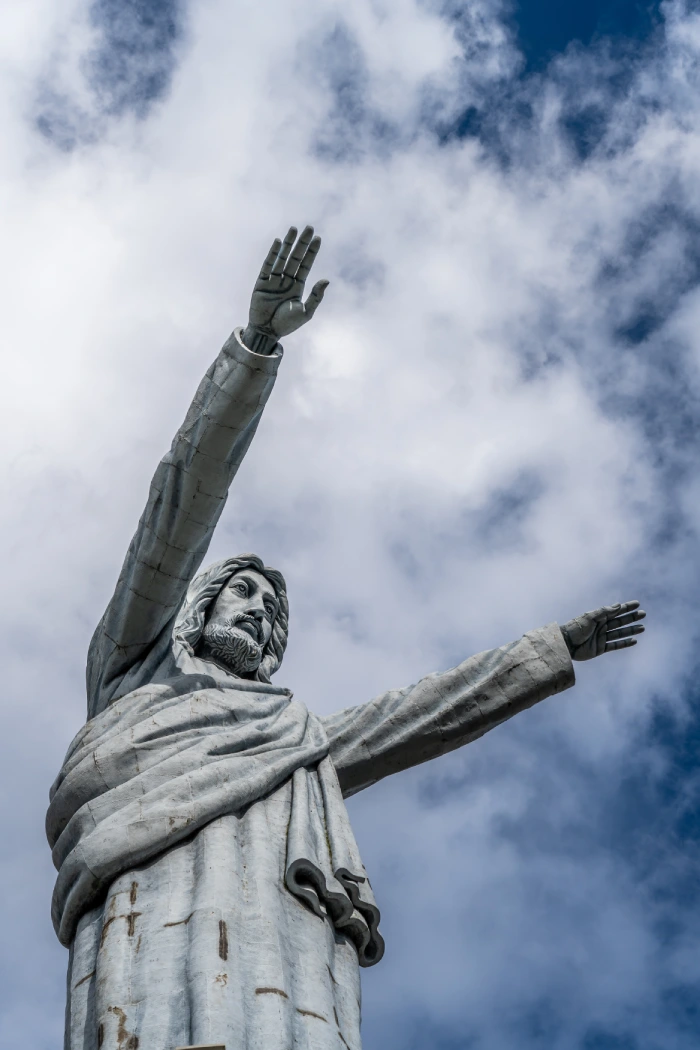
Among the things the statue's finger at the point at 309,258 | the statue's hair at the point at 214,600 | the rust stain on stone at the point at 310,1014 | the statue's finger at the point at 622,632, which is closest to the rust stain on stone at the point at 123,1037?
the rust stain on stone at the point at 310,1014

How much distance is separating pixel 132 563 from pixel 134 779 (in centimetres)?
199

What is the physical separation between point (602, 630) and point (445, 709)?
4.99ft

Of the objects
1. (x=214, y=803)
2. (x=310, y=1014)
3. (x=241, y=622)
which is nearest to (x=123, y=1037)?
(x=310, y=1014)

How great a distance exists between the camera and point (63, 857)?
379 inches

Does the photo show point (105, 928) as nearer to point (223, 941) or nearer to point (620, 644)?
point (223, 941)

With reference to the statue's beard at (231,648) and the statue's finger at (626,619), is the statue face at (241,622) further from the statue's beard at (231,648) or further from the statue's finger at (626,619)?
the statue's finger at (626,619)

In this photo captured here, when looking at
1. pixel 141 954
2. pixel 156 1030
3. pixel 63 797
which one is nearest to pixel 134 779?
pixel 63 797

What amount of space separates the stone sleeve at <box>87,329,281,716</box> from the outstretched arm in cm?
154

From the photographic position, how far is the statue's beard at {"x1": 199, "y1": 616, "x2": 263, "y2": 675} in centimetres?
1156

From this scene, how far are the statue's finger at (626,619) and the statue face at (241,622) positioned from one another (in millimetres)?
2692

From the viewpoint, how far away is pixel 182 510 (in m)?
10.8

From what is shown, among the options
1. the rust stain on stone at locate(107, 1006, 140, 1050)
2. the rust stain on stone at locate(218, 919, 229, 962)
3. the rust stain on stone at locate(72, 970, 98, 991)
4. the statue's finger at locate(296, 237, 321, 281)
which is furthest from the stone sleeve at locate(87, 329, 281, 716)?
the rust stain on stone at locate(107, 1006, 140, 1050)

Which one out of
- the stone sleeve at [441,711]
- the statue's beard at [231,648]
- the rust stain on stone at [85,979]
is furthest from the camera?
the statue's beard at [231,648]

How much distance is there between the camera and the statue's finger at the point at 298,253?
10773 mm
